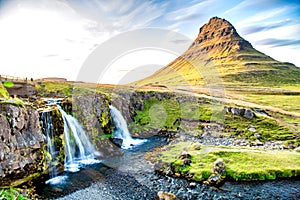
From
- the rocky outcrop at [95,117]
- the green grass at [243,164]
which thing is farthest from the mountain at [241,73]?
A: the green grass at [243,164]

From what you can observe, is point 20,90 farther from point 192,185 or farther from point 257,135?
point 257,135

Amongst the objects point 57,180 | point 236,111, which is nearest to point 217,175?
point 57,180

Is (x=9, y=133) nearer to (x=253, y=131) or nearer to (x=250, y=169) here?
(x=250, y=169)

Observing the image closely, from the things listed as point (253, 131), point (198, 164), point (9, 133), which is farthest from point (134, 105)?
point (9, 133)

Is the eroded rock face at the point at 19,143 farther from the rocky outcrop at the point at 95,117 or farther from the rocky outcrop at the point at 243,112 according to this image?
the rocky outcrop at the point at 243,112

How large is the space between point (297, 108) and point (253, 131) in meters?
33.4

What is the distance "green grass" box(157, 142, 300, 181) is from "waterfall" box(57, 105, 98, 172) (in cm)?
1141

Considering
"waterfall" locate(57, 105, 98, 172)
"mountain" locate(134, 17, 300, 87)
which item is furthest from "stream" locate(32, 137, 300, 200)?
"mountain" locate(134, 17, 300, 87)

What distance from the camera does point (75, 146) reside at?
35.1 metres

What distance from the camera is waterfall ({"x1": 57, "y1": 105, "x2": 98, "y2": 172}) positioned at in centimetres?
3269

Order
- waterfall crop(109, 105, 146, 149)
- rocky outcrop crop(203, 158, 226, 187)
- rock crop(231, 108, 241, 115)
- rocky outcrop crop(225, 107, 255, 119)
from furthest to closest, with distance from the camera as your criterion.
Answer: rock crop(231, 108, 241, 115) < rocky outcrop crop(225, 107, 255, 119) < waterfall crop(109, 105, 146, 149) < rocky outcrop crop(203, 158, 226, 187)

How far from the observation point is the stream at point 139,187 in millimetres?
23625

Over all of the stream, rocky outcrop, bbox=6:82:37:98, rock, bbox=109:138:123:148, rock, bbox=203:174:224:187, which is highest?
rocky outcrop, bbox=6:82:37:98

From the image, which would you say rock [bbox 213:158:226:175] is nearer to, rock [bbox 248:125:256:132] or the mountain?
rock [bbox 248:125:256:132]
